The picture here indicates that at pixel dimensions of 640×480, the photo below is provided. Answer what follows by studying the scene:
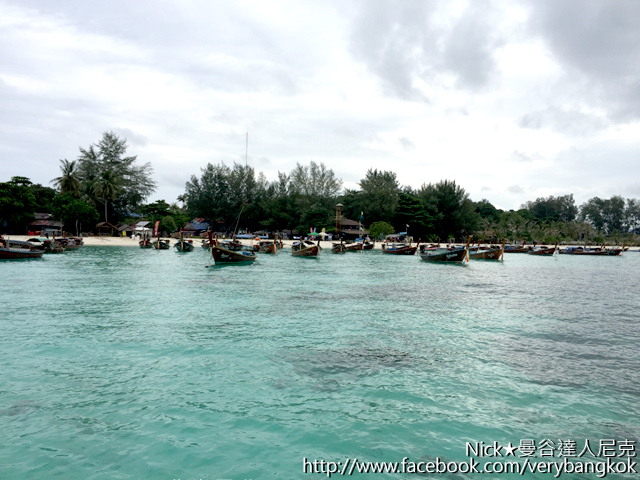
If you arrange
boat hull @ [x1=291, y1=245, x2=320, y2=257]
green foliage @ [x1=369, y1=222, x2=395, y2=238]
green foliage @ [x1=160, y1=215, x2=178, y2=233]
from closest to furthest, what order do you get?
boat hull @ [x1=291, y1=245, x2=320, y2=257] → green foliage @ [x1=160, y1=215, x2=178, y2=233] → green foliage @ [x1=369, y1=222, x2=395, y2=238]

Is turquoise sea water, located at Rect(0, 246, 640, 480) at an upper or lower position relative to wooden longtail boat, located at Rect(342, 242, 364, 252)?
lower

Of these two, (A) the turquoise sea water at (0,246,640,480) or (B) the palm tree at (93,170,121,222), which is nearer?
(A) the turquoise sea water at (0,246,640,480)

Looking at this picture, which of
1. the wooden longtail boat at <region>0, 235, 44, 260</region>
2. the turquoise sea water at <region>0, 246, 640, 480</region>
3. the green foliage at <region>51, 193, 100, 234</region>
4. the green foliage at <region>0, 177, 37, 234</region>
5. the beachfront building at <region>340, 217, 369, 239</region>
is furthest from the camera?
the beachfront building at <region>340, 217, 369, 239</region>

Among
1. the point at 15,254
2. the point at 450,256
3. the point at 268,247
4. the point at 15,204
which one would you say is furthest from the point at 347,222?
the point at 15,254

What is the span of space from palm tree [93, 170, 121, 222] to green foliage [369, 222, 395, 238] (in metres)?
48.1

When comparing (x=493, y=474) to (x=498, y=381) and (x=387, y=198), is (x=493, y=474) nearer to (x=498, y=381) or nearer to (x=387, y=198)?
(x=498, y=381)

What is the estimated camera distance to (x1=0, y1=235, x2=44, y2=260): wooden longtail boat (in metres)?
36.0

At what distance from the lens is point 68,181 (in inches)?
2852

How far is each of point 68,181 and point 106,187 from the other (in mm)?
6161

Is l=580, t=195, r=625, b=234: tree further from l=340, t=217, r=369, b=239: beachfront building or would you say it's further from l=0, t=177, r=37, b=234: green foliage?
l=0, t=177, r=37, b=234: green foliage

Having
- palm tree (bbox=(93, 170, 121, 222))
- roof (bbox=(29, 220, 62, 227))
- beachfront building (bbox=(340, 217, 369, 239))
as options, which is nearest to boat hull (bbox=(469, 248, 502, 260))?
beachfront building (bbox=(340, 217, 369, 239))

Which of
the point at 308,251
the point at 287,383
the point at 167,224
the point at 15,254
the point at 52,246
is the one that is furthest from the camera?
the point at 167,224

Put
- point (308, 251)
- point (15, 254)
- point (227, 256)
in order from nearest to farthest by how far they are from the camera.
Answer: point (15, 254) < point (227, 256) < point (308, 251)

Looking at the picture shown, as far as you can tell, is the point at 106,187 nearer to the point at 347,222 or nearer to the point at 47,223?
the point at 47,223
